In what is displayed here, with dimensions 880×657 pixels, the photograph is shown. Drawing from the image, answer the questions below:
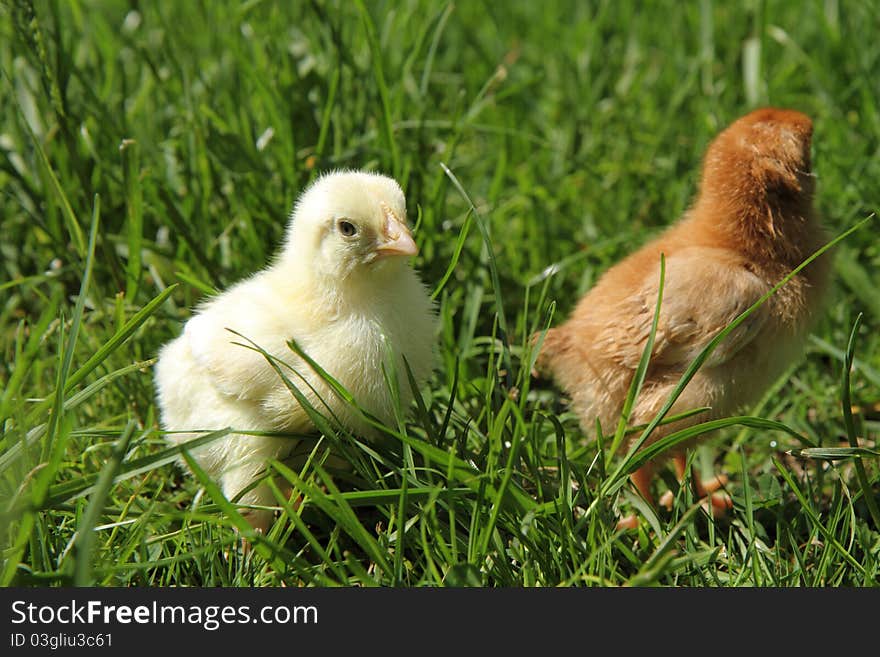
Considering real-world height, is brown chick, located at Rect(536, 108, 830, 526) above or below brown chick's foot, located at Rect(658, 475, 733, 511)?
above

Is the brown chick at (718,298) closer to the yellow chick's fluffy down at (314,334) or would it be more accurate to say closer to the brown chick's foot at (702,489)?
the brown chick's foot at (702,489)

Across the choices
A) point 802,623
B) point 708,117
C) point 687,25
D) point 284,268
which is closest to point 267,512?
point 284,268

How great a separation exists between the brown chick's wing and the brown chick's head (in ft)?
0.44

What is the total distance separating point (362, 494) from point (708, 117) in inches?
107

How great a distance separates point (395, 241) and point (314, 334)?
1.04 ft

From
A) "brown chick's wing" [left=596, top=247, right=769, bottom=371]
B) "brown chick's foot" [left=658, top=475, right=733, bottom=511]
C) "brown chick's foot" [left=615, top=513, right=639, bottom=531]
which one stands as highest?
"brown chick's wing" [left=596, top=247, right=769, bottom=371]

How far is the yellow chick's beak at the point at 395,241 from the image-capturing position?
2.18m

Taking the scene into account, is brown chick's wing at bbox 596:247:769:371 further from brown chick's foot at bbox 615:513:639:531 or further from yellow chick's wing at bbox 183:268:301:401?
yellow chick's wing at bbox 183:268:301:401

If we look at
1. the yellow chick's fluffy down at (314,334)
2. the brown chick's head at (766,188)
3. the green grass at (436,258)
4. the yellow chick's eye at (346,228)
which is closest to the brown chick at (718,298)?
the brown chick's head at (766,188)

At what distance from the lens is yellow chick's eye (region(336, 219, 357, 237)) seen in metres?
2.25

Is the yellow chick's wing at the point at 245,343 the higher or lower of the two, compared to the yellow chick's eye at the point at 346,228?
lower

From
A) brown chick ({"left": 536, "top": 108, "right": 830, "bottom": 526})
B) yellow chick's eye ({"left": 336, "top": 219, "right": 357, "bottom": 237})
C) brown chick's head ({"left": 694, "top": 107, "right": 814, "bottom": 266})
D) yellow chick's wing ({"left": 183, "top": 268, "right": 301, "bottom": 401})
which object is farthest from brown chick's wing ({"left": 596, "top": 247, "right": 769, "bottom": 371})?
yellow chick's wing ({"left": 183, "top": 268, "right": 301, "bottom": 401})

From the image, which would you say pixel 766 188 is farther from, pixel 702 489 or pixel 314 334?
pixel 314 334

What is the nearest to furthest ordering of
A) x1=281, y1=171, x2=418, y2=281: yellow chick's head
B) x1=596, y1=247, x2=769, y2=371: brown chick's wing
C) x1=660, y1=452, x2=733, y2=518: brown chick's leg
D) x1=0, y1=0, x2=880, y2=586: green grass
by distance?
x1=0, y1=0, x2=880, y2=586: green grass → x1=281, y1=171, x2=418, y2=281: yellow chick's head → x1=596, y1=247, x2=769, y2=371: brown chick's wing → x1=660, y1=452, x2=733, y2=518: brown chick's leg
